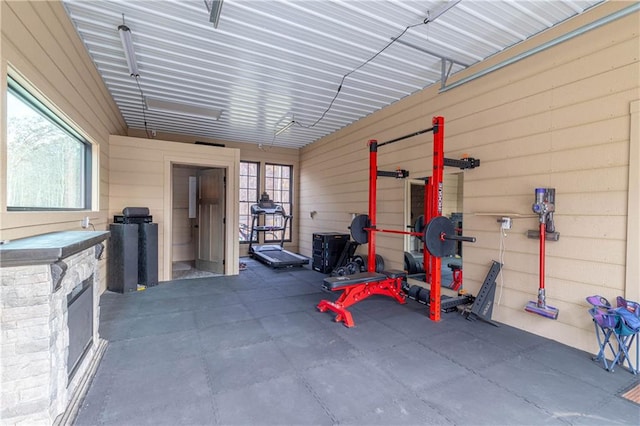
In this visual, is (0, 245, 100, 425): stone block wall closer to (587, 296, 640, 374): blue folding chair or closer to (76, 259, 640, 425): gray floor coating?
(76, 259, 640, 425): gray floor coating

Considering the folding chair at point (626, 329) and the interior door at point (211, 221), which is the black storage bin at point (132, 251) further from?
the folding chair at point (626, 329)

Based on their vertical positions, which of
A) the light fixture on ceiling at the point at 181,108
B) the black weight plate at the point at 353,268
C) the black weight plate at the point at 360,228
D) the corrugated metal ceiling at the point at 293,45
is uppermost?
the corrugated metal ceiling at the point at 293,45

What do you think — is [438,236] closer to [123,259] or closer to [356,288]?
[356,288]

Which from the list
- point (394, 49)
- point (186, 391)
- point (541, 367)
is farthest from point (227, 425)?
point (394, 49)

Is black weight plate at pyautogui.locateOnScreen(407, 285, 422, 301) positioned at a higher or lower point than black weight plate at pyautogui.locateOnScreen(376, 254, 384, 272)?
lower

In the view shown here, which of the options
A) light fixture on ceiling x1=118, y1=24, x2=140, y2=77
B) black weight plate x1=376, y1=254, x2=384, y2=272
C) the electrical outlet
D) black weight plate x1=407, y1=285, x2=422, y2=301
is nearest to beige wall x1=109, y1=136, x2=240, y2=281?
light fixture on ceiling x1=118, y1=24, x2=140, y2=77

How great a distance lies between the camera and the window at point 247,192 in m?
8.95

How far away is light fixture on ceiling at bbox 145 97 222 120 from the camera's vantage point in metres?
5.46

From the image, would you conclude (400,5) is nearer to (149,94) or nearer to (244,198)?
(149,94)

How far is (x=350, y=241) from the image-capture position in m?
6.63

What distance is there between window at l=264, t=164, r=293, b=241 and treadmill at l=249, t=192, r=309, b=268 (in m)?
0.36

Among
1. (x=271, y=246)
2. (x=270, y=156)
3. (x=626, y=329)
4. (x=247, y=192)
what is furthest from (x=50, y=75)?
(x=271, y=246)

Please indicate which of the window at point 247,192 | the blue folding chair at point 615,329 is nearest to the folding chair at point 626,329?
the blue folding chair at point 615,329

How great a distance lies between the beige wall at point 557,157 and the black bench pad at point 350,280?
4.35ft
